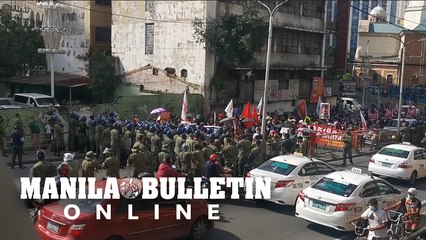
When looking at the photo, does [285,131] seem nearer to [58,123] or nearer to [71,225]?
[58,123]

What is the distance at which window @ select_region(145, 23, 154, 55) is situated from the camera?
3231 centimetres

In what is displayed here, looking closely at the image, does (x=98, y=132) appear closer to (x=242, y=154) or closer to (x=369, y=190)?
(x=242, y=154)

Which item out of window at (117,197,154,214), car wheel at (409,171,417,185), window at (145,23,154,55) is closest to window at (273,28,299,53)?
window at (145,23,154,55)

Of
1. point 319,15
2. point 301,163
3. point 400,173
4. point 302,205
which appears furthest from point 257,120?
point 319,15

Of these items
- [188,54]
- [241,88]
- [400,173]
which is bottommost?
[400,173]

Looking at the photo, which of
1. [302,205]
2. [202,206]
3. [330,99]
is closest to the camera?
[202,206]

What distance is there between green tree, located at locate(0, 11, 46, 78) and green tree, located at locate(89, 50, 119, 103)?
5.52 m

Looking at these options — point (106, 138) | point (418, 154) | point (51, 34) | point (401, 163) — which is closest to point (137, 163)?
point (106, 138)

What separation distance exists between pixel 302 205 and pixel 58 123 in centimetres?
1100

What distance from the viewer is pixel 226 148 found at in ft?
48.7

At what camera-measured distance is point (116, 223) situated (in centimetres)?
854

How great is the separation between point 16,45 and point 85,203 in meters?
30.0

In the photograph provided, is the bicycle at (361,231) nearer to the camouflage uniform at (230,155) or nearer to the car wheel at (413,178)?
the camouflage uniform at (230,155)

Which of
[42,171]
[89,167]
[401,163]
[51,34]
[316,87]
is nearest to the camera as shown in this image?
[42,171]
